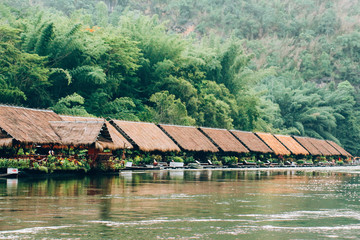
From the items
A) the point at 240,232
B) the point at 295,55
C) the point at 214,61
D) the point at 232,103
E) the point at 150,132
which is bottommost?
the point at 240,232

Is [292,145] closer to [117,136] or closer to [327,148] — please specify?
[327,148]

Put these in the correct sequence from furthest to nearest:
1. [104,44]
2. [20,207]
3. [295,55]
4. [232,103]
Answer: [295,55] < [232,103] < [104,44] < [20,207]

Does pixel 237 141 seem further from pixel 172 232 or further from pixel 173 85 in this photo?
pixel 172 232

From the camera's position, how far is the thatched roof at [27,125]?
28.1 meters

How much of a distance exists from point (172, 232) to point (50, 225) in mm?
2115

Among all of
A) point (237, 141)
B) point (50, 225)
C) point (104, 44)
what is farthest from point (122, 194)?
point (237, 141)

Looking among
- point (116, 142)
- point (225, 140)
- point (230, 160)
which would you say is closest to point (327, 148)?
point (230, 160)

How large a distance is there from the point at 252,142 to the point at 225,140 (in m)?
5.60

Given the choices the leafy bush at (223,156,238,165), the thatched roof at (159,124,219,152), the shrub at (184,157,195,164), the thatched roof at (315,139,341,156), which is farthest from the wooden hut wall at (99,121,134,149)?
the thatched roof at (315,139,341,156)

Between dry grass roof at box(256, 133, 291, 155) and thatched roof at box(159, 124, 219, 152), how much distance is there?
475 inches

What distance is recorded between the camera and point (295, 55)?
130 metres

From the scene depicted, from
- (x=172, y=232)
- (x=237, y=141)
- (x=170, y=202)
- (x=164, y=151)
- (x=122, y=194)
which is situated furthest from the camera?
(x=237, y=141)

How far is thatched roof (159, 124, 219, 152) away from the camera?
44875 mm

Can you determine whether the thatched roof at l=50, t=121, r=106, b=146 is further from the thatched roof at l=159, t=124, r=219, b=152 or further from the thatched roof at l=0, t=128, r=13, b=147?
the thatched roof at l=159, t=124, r=219, b=152
